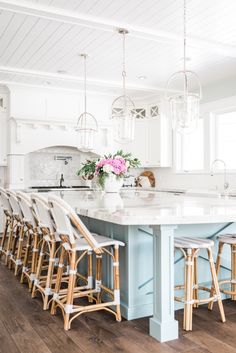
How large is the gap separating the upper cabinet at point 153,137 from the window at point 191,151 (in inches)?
8.3

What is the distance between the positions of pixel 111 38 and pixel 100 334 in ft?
10.4

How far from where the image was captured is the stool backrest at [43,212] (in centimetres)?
302

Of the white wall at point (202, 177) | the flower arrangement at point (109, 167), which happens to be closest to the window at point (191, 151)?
the white wall at point (202, 177)

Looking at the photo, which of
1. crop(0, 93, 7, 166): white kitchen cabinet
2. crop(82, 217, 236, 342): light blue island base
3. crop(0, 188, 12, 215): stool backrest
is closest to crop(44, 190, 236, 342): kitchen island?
crop(82, 217, 236, 342): light blue island base

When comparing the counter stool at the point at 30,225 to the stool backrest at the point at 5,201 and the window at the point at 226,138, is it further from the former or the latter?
the window at the point at 226,138

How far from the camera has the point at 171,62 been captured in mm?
5223

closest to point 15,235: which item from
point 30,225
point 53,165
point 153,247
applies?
point 30,225

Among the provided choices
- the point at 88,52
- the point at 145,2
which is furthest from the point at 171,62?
the point at 145,2

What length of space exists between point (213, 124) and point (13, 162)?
11.8ft

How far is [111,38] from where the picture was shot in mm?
4297

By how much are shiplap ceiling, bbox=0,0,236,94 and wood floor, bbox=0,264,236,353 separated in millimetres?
2591

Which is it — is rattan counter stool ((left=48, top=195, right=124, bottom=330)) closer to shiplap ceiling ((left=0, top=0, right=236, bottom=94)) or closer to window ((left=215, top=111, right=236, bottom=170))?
shiplap ceiling ((left=0, top=0, right=236, bottom=94))

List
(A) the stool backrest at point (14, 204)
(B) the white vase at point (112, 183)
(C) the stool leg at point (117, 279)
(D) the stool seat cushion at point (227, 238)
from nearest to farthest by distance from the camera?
(C) the stool leg at point (117, 279)
(D) the stool seat cushion at point (227, 238)
(A) the stool backrest at point (14, 204)
(B) the white vase at point (112, 183)

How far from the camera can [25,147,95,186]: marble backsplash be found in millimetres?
7188
